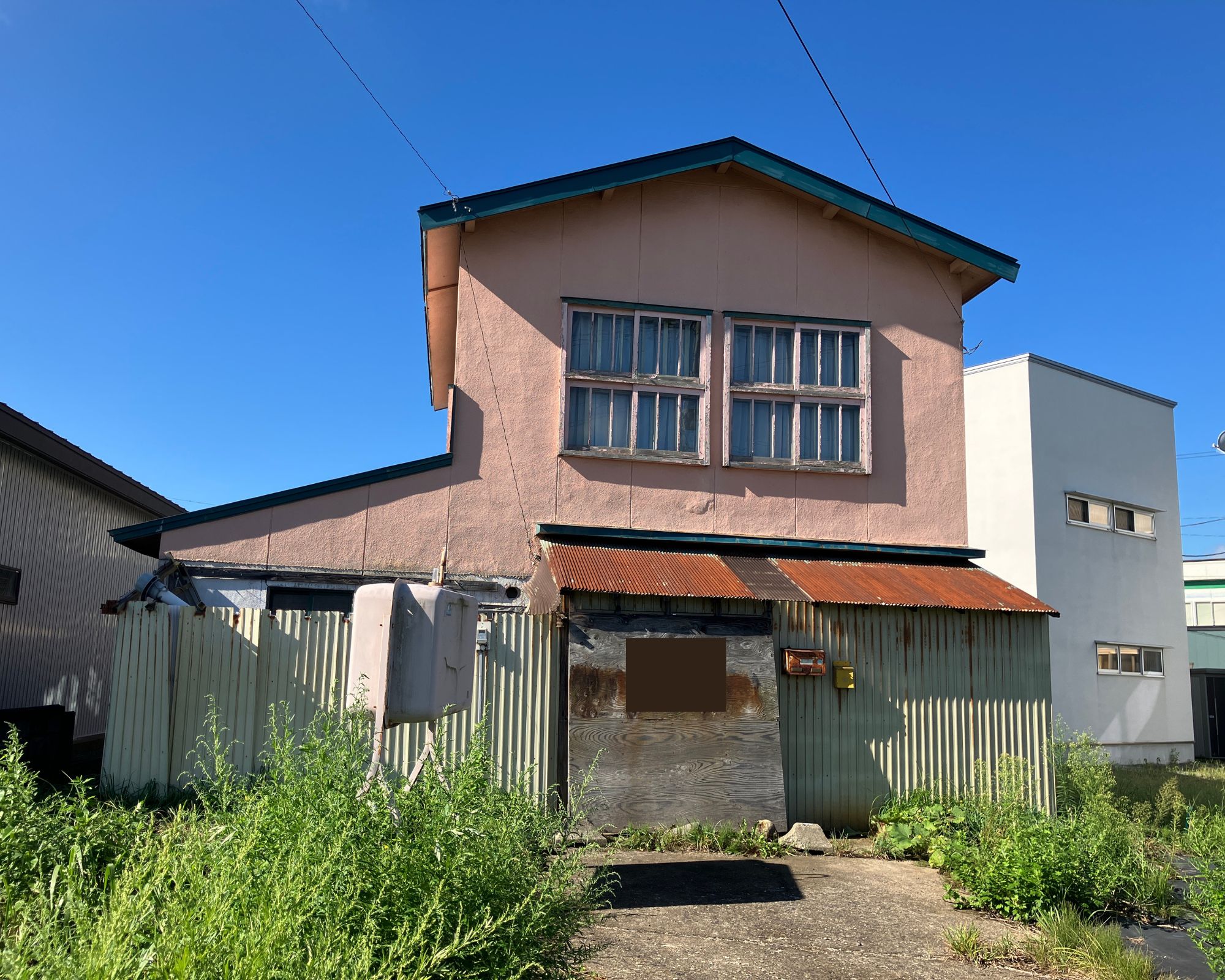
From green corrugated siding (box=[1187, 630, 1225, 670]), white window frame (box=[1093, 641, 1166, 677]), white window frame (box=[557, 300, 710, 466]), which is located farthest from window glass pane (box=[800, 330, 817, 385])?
green corrugated siding (box=[1187, 630, 1225, 670])

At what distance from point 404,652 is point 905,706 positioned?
623 centimetres

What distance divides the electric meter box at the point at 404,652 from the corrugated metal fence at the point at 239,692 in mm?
1938

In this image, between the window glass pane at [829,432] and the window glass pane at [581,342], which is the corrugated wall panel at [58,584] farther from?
the window glass pane at [829,432]

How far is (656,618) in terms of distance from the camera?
9.51m

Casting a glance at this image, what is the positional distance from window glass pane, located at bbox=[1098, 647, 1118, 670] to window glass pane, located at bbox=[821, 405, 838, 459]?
11216 mm

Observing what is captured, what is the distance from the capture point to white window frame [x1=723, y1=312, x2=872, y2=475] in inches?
447

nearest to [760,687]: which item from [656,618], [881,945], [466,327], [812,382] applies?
[656,618]

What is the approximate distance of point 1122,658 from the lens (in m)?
20.0

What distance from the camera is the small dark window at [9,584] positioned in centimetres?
1187

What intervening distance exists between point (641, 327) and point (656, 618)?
360cm

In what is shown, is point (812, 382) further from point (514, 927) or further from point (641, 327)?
point (514, 927)

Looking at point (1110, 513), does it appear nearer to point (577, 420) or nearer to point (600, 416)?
point (600, 416)

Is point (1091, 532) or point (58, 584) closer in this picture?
point (58, 584)

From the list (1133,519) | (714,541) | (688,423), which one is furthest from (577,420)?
(1133,519)
